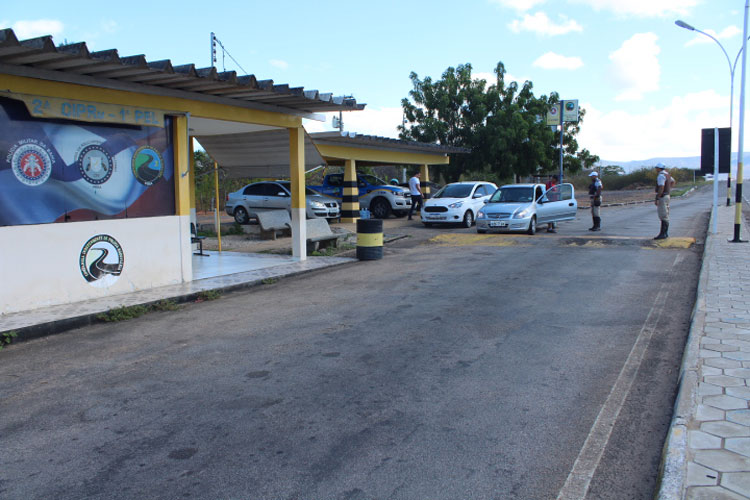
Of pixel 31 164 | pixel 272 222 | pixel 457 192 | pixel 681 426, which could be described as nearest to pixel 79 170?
pixel 31 164

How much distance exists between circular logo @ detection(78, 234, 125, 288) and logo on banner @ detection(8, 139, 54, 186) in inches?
44.1

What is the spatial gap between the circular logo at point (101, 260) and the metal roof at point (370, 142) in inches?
479

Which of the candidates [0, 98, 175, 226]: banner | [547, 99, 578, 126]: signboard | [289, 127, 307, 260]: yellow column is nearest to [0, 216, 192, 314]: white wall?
[0, 98, 175, 226]: banner

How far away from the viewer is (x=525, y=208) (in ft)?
57.0

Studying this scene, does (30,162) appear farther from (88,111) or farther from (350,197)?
(350,197)

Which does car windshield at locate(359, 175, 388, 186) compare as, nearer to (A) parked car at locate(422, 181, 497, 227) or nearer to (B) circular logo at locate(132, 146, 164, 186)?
(A) parked car at locate(422, 181, 497, 227)

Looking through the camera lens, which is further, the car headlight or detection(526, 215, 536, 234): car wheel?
detection(526, 215, 536, 234): car wheel

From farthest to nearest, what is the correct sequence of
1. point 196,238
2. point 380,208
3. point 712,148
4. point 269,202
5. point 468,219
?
point 380,208, point 269,202, point 468,219, point 712,148, point 196,238

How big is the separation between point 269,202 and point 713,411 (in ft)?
61.0

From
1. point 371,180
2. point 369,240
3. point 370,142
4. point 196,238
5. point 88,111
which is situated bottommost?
point 369,240

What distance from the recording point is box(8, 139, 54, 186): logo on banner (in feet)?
24.7

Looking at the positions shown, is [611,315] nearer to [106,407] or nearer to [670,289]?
[670,289]

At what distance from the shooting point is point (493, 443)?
153 inches

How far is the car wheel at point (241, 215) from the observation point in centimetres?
2219
